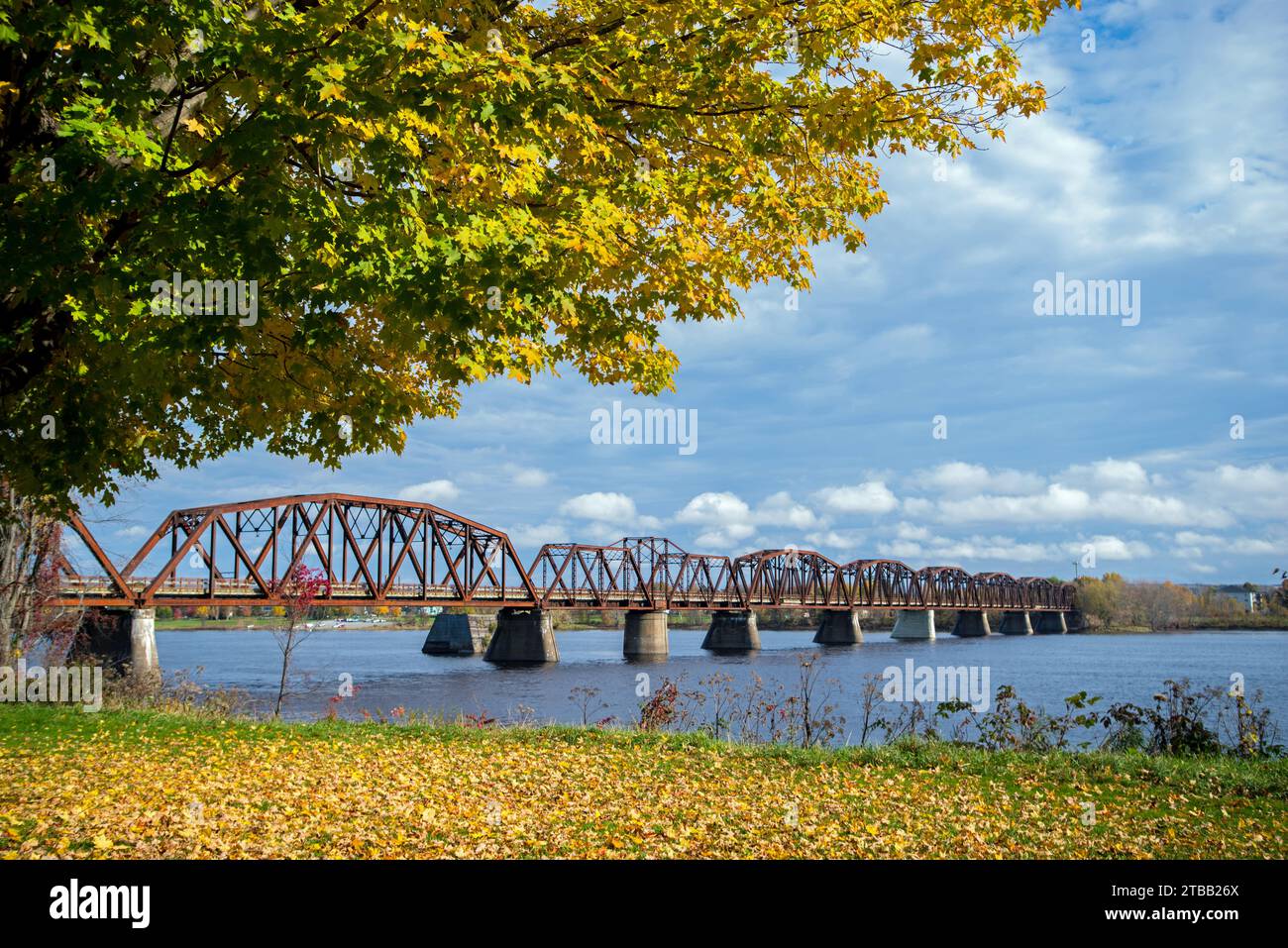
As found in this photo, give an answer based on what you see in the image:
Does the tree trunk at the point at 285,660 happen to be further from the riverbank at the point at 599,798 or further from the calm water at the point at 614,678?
the riverbank at the point at 599,798

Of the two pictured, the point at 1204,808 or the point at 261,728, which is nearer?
the point at 1204,808

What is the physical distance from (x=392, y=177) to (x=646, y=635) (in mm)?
96889

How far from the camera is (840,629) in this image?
449ft

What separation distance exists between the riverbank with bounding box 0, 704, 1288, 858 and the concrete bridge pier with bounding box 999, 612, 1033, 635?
180 m

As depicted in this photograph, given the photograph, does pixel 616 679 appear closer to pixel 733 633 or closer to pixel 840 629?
pixel 733 633

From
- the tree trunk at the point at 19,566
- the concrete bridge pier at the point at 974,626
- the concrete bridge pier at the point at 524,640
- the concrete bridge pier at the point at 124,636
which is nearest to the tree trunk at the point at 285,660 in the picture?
the tree trunk at the point at 19,566

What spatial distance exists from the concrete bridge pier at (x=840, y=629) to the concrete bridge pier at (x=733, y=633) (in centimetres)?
1994

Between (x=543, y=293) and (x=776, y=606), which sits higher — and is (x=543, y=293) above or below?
above

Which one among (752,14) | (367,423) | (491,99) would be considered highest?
(752,14)

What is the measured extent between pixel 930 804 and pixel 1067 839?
5.65 feet

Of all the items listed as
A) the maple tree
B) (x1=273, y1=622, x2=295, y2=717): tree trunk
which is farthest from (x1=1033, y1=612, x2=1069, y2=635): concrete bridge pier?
the maple tree
